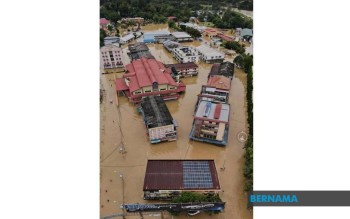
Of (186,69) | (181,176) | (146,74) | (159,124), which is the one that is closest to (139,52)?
(186,69)

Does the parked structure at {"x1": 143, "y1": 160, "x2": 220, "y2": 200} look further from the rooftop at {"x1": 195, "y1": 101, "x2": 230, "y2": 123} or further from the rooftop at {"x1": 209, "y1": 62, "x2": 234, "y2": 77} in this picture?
the rooftop at {"x1": 209, "y1": 62, "x2": 234, "y2": 77}

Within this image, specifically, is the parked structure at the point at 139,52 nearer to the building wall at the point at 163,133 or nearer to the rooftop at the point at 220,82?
the rooftop at the point at 220,82

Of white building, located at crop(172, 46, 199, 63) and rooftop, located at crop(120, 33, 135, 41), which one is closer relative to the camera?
white building, located at crop(172, 46, 199, 63)

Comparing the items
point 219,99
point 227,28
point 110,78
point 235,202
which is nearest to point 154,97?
point 219,99

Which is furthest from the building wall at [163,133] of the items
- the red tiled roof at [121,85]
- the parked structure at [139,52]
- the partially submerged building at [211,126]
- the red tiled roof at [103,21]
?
the red tiled roof at [103,21]

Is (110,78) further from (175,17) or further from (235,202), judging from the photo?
(175,17)

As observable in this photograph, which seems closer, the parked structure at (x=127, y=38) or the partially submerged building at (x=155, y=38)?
the parked structure at (x=127, y=38)

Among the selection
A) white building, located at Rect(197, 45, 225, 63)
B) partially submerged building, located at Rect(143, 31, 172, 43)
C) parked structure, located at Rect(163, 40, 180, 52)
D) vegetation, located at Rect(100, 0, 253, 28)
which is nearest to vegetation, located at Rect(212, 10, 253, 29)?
vegetation, located at Rect(100, 0, 253, 28)
